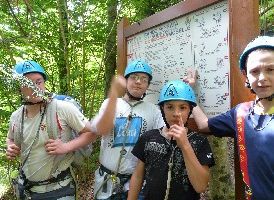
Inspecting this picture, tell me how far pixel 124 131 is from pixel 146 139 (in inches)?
19.0

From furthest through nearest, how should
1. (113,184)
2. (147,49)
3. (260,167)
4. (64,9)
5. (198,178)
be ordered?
(64,9)
(147,49)
(113,184)
(198,178)
(260,167)

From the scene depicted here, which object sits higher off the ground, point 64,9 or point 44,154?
point 64,9

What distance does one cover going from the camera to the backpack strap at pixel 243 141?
240cm

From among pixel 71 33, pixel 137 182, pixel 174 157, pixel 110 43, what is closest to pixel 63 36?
pixel 71 33

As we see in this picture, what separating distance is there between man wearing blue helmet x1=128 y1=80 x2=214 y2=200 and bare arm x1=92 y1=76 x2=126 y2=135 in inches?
14.3

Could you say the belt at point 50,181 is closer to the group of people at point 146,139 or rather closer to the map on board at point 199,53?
the group of people at point 146,139

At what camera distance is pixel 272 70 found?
230cm

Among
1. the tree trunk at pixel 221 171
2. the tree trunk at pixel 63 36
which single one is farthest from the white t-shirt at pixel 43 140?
the tree trunk at pixel 63 36

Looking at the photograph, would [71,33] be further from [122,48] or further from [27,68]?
[27,68]

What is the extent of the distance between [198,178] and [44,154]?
162cm

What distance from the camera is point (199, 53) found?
3.32 m

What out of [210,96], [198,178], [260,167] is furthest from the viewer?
[210,96]

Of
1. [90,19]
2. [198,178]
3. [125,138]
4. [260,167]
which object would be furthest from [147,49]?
[90,19]

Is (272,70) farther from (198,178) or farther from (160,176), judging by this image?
(160,176)
